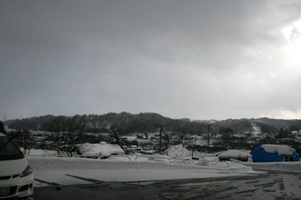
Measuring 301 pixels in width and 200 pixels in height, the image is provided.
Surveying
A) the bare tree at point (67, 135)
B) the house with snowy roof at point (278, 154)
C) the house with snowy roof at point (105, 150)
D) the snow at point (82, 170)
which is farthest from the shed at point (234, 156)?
the snow at point (82, 170)

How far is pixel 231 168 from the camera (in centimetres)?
1986

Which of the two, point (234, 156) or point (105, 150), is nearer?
point (105, 150)

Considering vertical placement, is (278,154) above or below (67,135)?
below

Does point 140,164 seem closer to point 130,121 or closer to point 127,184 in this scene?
point 127,184

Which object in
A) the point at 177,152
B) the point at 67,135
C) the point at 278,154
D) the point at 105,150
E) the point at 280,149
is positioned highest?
the point at 67,135

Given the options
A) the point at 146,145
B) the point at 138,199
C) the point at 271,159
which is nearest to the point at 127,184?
the point at 138,199

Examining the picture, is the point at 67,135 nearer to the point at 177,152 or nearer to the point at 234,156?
the point at 177,152

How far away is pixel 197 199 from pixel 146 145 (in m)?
104

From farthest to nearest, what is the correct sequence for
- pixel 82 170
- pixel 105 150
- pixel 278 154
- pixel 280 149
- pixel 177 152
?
pixel 177 152, pixel 105 150, pixel 280 149, pixel 278 154, pixel 82 170

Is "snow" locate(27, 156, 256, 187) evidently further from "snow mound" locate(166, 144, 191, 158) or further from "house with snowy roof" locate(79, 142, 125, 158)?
"snow mound" locate(166, 144, 191, 158)

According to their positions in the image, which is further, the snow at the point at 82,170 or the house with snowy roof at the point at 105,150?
the house with snowy roof at the point at 105,150

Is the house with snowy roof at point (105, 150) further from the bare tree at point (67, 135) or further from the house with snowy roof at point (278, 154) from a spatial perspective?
the house with snowy roof at point (278, 154)

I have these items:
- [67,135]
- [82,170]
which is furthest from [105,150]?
[82,170]

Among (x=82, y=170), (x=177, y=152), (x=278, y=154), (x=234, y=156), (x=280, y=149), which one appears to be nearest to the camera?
(x=82, y=170)
